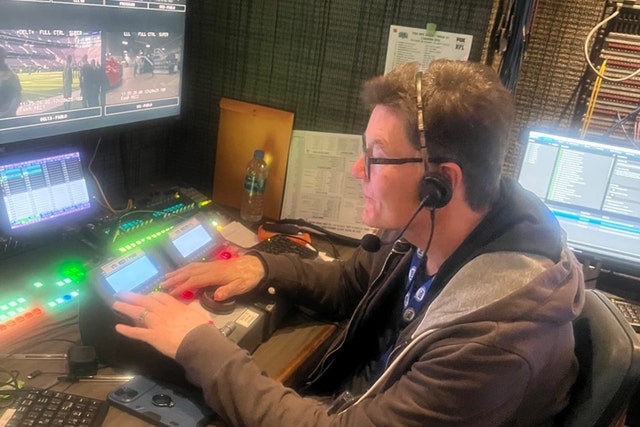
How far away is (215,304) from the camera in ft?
3.72

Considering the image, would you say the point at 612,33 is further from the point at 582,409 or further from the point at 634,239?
the point at 582,409

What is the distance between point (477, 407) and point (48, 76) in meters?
1.04

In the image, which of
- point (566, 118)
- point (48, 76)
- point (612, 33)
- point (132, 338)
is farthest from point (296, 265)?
point (612, 33)

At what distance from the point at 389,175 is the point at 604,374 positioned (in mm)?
459

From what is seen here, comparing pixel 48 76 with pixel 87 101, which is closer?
pixel 48 76

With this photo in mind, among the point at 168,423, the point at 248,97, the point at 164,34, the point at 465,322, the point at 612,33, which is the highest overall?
the point at 612,33

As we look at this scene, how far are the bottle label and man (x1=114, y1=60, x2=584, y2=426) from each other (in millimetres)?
604

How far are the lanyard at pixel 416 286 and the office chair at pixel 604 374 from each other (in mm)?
288

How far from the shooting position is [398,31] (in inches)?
59.9

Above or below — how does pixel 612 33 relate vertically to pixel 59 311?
above

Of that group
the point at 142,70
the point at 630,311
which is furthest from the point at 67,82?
the point at 630,311

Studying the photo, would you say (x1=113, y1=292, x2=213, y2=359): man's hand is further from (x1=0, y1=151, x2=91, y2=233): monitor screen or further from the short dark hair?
the short dark hair

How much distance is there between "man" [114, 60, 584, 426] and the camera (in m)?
0.81

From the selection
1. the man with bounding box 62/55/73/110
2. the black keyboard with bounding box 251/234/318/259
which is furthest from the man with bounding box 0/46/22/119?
the black keyboard with bounding box 251/234/318/259
